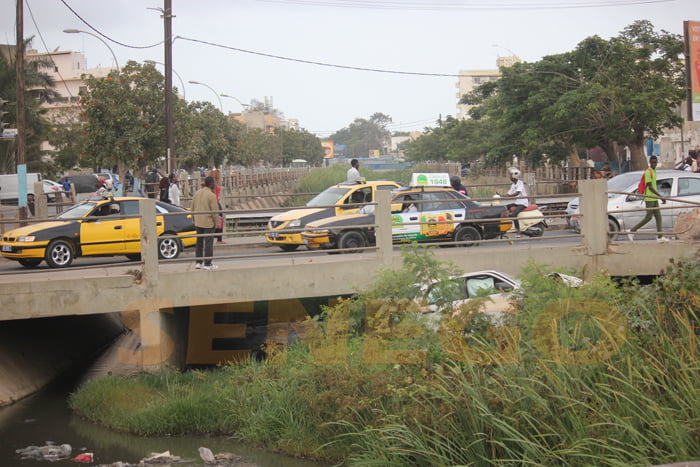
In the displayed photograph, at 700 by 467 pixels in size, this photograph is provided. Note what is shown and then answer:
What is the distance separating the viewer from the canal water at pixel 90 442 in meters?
9.74

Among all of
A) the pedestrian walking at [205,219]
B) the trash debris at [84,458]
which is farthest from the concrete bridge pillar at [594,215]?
→ the trash debris at [84,458]

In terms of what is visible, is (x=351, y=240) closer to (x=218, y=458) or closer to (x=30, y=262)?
(x=30, y=262)

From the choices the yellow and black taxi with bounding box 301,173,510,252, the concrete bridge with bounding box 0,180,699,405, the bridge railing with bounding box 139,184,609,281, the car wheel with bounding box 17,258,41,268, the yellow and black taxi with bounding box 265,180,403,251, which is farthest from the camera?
the yellow and black taxi with bounding box 265,180,403,251

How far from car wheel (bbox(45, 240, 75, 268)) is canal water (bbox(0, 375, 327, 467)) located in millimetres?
3640

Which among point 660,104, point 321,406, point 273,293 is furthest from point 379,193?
point 660,104

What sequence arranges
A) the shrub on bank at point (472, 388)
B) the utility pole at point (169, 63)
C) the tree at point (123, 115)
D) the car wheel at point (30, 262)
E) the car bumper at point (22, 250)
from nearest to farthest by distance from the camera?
the shrub on bank at point (472, 388)
the car bumper at point (22, 250)
the car wheel at point (30, 262)
the utility pole at point (169, 63)
the tree at point (123, 115)

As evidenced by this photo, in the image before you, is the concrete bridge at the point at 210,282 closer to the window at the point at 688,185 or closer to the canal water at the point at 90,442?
the canal water at the point at 90,442

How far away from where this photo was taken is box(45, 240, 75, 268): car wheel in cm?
1481

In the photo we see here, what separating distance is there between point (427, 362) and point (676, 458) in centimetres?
293

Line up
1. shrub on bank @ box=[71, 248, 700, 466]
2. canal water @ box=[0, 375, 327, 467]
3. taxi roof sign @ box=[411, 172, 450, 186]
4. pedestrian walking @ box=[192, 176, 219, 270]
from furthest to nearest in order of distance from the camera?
taxi roof sign @ box=[411, 172, 450, 186]
pedestrian walking @ box=[192, 176, 219, 270]
canal water @ box=[0, 375, 327, 467]
shrub on bank @ box=[71, 248, 700, 466]

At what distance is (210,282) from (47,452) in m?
3.27

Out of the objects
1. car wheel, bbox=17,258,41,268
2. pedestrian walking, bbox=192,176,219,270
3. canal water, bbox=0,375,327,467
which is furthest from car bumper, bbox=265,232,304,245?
canal water, bbox=0,375,327,467

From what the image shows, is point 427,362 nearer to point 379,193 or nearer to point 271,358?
point 271,358

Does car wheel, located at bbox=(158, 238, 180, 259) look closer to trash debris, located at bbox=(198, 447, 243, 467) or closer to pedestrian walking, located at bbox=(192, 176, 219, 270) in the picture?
pedestrian walking, located at bbox=(192, 176, 219, 270)
